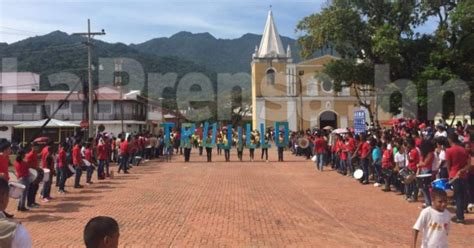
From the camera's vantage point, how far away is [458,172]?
9.72 metres

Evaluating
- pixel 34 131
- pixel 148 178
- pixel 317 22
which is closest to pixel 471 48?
pixel 317 22

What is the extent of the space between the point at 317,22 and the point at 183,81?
669 inches

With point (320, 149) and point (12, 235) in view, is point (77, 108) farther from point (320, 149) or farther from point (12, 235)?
point (12, 235)

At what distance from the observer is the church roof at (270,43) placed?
6107 cm

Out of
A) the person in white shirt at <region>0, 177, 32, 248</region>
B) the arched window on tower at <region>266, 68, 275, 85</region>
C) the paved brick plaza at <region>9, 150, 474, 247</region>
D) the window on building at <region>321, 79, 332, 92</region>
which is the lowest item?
the paved brick plaza at <region>9, 150, 474, 247</region>

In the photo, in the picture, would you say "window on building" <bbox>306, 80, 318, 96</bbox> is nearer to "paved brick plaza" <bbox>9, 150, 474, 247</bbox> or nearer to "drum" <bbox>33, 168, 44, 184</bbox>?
"paved brick plaza" <bbox>9, 150, 474, 247</bbox>

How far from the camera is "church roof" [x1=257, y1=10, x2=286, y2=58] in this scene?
61.1 m

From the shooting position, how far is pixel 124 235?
868 centimetres

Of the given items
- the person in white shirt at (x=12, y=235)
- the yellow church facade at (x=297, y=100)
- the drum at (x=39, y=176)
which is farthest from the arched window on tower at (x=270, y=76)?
the person in white shirt at (x=12, y=235)

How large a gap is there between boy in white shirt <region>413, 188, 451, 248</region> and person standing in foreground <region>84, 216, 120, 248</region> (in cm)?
332

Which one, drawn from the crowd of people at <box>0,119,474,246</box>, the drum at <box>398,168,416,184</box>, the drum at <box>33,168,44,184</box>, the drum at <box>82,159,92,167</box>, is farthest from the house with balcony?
the drum at <box>398,168,416,184</box>

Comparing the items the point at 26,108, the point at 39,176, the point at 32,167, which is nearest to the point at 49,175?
the point at 39,176

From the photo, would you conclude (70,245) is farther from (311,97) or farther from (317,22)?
(311,97)

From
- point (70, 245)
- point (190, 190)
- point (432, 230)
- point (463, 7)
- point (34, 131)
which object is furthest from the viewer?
point (34, 131)
